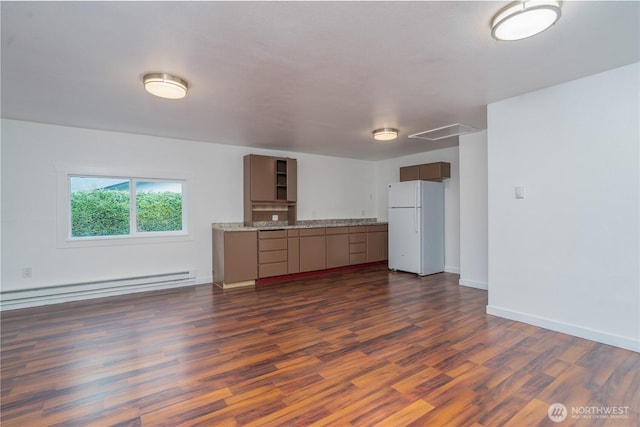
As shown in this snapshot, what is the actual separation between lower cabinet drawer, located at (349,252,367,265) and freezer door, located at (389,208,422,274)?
539 millimetres

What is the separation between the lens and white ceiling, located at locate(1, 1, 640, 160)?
1.85 metres

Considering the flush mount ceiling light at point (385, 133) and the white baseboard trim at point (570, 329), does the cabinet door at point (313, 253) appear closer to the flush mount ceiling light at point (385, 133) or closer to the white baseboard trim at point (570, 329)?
the flush mount ceiling light at point (385, 133)

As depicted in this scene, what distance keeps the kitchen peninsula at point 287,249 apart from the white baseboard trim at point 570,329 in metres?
2.96

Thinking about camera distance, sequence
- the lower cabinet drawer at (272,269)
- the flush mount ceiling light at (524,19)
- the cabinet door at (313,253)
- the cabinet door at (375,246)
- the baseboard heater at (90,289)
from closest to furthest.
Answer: the flush mount ceiling light at (524,19) < the baseboard heater at (90,289) < the lower cabinet drawer at (272,269) < the cabinet door at (313,253) < the cabinet door at (375,246)

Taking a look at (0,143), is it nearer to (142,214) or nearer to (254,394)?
(142,214)

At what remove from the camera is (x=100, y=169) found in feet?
14.4

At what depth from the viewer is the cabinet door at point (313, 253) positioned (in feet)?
18.1

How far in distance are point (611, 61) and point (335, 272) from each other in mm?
4697

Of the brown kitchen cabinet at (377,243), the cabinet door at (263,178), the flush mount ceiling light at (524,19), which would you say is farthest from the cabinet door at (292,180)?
the flush mount ceiling light at (524,19)

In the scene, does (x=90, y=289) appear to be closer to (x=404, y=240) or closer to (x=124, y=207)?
(x=124, y=207)

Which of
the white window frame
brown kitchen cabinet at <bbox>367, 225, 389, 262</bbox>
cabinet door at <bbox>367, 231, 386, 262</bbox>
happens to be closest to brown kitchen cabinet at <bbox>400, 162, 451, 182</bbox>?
brown kitchen cabinet at <bbox>367, 225, 389, 262</bbox>

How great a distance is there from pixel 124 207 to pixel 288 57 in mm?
3689

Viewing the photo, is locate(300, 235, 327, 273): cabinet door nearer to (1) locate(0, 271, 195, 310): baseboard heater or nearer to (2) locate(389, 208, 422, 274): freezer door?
(2) locate(389, 208, 422, 274): freezer door

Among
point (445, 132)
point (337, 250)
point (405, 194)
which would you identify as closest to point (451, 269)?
point (405, 194)
